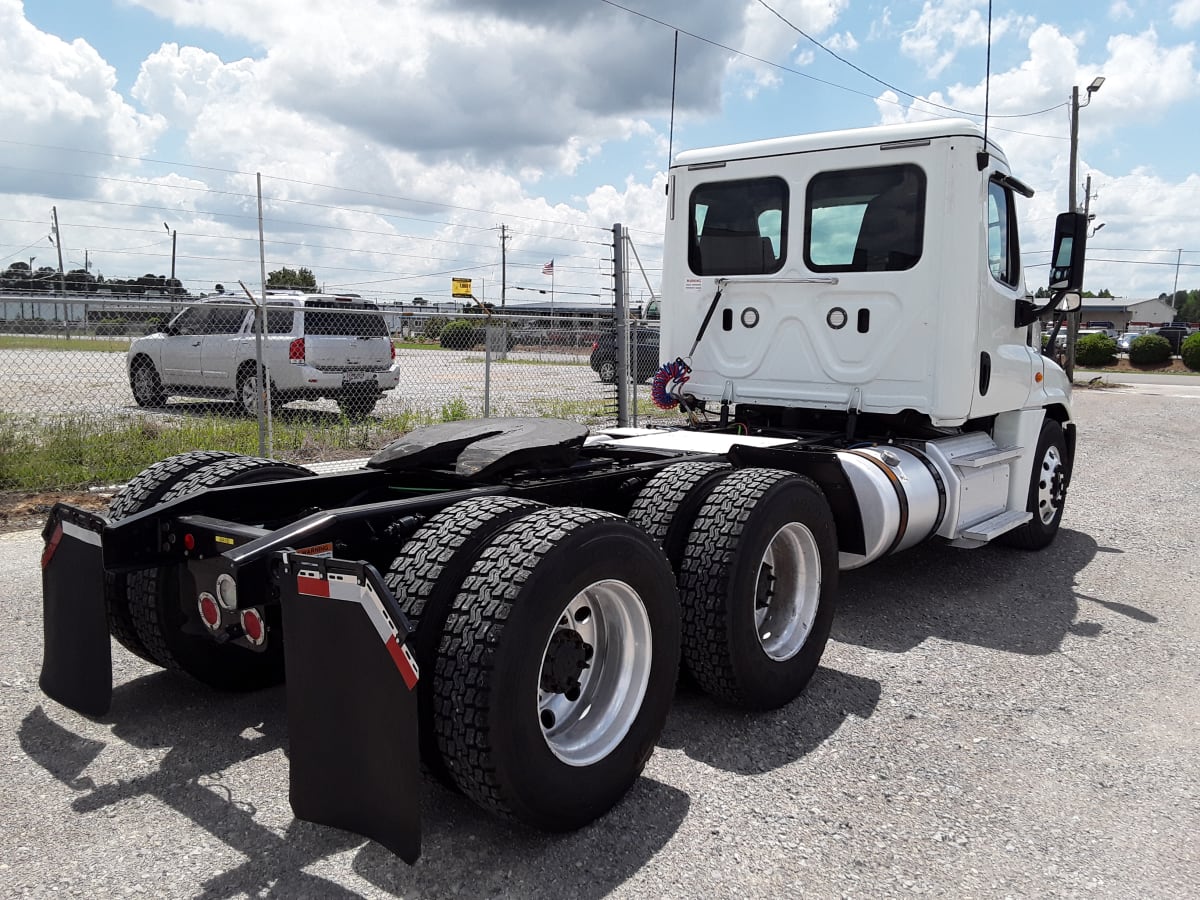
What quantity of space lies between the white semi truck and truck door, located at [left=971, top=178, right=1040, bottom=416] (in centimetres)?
3

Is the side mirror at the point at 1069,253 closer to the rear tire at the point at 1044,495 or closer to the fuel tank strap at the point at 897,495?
the rear tire at the point at 1044,495

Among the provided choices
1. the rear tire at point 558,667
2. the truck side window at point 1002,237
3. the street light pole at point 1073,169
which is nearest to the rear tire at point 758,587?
the rear tire at point 558,667

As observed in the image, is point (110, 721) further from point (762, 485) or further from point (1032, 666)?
point (1032, 666)

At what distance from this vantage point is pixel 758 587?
4.00 m

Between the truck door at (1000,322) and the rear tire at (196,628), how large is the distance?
13.5 ft

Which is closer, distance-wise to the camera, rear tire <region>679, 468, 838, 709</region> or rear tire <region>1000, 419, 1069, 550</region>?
rear tire <region>679, 468, 838, 709</region>

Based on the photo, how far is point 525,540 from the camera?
2.80m

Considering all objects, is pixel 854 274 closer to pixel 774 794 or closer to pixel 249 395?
pixel 774 794

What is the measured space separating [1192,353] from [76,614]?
45.4 meters

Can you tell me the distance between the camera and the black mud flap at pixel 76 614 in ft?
9.98

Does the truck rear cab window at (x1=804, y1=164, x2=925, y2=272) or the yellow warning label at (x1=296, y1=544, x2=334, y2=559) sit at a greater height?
the truck rear cab window at (x1=804, y1=164, x2=925, y2=272)

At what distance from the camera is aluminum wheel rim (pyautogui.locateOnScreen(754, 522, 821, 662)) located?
4.01 metres

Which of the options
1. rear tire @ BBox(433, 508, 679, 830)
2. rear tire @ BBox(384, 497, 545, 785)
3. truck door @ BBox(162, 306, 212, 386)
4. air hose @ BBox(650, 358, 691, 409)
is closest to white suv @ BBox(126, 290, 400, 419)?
truck door @ BBox(162, 306, 212, 386)

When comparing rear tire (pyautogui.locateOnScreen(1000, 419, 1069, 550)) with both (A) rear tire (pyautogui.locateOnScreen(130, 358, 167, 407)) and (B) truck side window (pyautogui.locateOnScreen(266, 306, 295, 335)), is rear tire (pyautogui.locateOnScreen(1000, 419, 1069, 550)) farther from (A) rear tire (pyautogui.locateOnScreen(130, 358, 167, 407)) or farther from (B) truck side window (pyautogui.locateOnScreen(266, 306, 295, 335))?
(A) rear tire (pyautogui.locateOnScreen(130, 358, 167, 407))
